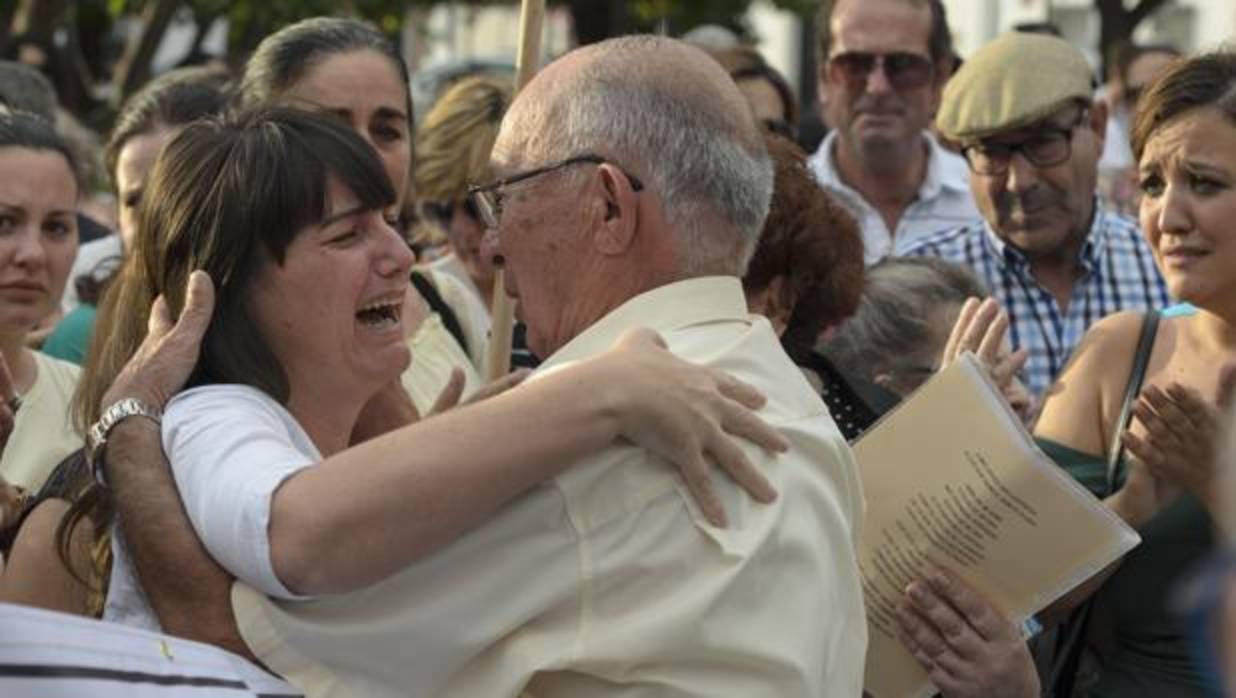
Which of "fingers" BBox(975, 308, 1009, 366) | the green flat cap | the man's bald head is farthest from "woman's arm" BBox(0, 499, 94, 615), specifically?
the green flat cap

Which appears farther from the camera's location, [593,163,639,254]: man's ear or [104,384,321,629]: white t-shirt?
[593,163,639,254]: man's ear

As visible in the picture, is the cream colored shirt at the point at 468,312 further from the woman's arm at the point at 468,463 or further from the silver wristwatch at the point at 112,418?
the woman's arm at the point at 468,463

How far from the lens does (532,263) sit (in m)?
3.34

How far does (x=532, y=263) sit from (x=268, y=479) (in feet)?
1.99

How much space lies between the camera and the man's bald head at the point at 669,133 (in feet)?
10.6

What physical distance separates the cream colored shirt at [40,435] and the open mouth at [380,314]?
130 cm

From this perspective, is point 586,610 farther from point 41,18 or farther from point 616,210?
point 41,18

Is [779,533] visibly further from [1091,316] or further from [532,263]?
[1091,316]

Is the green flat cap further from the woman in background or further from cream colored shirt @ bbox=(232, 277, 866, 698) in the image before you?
cream colored shirt @ bbox=(232, 277, 866, 698)

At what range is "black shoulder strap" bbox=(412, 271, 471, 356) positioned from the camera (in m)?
5.57

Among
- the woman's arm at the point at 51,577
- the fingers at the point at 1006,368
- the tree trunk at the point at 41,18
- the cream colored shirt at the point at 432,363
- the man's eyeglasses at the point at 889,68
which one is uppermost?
the woman's arm at the point at 51,577

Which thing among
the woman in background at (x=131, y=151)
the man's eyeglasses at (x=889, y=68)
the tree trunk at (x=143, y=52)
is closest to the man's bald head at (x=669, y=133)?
the woman in background at (x=131, y=151)

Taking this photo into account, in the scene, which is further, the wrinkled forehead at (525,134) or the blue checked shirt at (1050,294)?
the blue checked shirt at (1050,294)

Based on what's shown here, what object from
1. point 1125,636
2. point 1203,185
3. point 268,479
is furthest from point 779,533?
point 1203,185
